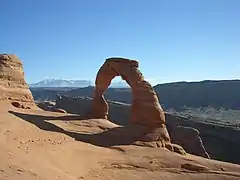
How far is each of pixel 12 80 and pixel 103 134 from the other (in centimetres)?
931

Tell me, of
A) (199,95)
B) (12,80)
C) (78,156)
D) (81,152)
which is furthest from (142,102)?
(199,95)

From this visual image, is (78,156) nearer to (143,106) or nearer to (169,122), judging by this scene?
(143,106)

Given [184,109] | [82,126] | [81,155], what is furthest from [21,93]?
[184,109]

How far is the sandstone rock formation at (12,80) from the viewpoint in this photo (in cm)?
2431

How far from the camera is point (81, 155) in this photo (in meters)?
15.3

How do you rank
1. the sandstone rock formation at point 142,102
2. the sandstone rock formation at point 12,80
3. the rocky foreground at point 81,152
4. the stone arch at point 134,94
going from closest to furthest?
the rocky foreground at point 81,152
the sandstone rock formation at point 142,102
the stone arch at point 134,94
the sandstone rock formation at point 12,80

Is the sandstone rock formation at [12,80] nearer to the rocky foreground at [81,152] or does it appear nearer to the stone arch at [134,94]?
the rocky foreground at [81,152]

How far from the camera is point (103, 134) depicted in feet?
65.1

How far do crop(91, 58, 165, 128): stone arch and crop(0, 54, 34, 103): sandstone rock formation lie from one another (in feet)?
18.0

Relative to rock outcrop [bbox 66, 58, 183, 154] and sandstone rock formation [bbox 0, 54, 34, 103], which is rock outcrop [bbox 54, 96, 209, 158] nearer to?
rock outcrop [bbox 66, 58, 183, 154]

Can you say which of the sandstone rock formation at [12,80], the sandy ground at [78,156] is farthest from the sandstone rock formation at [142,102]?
the sandstone rock formation at [12,80]

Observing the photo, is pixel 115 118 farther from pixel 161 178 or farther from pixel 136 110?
pixel 161 178

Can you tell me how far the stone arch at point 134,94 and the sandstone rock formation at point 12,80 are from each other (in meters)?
5.47

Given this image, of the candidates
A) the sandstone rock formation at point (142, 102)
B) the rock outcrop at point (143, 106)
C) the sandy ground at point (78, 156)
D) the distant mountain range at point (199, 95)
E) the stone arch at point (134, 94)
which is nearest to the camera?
the sandy ground at point (78, 156)
